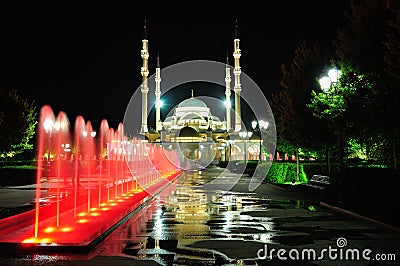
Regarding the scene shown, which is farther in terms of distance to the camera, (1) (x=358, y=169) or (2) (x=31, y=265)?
(1) (x=358, y=169)

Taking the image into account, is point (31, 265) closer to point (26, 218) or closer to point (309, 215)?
point (26, 218)

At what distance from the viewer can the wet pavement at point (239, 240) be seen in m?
7.11

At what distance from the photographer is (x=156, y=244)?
27.5 feet

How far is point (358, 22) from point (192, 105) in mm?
98561

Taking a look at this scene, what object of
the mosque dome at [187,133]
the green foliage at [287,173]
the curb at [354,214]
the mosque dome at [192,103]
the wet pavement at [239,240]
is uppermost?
the mosque dome at [192,103]

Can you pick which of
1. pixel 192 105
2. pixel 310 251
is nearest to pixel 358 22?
pixel 310 251

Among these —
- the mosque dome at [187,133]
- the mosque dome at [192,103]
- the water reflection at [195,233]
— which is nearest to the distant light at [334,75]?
the water reflection at [195,233]

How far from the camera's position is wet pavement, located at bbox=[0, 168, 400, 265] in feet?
23.3

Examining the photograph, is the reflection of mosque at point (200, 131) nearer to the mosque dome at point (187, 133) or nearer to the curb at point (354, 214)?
the mosque dome at point (187, 133)

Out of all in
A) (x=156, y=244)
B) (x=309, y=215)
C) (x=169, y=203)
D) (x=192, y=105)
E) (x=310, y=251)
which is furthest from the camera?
(x=192, y=105)

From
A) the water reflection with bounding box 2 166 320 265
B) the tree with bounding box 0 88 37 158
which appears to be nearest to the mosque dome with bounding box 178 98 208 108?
the tree with bounding box 0 88 37 158

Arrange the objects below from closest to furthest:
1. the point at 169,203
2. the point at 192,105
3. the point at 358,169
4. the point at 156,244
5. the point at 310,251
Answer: the point at 310,251 < the point at 156,244 < the point at 358,169 < the point at 169,203 < the point at 192,105

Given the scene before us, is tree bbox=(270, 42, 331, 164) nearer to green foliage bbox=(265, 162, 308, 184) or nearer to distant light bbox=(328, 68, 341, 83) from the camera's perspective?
green foliage bbox=(265, 162, 308, 184)

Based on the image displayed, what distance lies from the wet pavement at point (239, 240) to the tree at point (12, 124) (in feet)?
76.7
